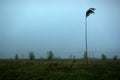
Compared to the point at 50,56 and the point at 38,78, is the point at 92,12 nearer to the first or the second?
the point at 38,78

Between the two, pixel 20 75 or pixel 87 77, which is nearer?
pixel 87 77

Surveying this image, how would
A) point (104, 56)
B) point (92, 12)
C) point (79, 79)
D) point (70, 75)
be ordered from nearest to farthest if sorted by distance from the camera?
point (79, 79) < point (70, 75) < point (92, 12) < point (104, 56)

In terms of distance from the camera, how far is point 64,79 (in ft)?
98.1

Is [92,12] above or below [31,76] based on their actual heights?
above

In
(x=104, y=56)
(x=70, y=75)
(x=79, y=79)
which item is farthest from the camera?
(x=104, y=56)

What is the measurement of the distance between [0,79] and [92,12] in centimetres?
2164

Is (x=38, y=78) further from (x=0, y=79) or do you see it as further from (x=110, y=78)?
(x=110, y=78)

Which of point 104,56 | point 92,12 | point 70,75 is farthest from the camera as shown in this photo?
point 104,56

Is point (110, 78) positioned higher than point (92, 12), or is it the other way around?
point (92, 12)

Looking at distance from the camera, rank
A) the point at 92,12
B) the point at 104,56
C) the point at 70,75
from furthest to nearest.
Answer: the point at 104,56 → the point at 92,12 → the point at 70,75

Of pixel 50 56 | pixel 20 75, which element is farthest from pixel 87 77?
pixel 50 56

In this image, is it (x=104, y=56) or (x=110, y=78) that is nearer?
(x=110, y=78)

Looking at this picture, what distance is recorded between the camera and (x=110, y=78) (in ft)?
99.1

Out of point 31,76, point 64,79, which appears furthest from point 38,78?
point 64,79
